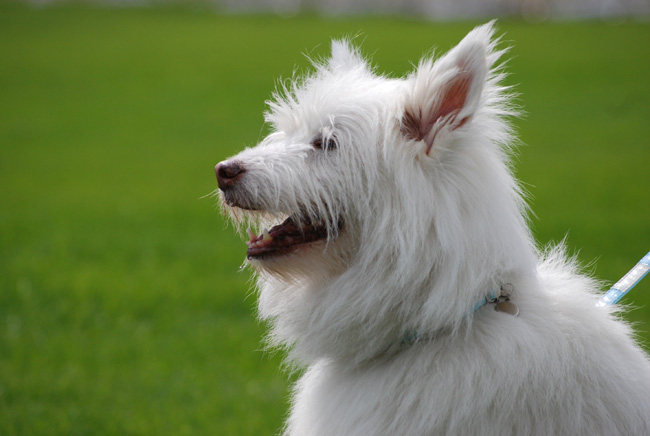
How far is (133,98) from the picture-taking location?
21.1 metres

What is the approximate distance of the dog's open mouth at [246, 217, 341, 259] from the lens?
305 cm

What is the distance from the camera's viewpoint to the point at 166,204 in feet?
36.9

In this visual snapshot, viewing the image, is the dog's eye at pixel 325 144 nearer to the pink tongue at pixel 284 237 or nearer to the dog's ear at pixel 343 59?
the pink tongue at pixel 284 237

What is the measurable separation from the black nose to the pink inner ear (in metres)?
0.71

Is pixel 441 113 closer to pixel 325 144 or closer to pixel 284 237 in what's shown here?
pixel 325 144

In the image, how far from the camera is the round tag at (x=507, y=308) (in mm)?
2828

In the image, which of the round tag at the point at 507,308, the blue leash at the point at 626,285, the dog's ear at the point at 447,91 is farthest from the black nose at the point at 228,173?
the blue leash at the point at 626,285

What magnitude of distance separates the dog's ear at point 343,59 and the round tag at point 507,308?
1309 mm

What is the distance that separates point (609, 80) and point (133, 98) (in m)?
14.2

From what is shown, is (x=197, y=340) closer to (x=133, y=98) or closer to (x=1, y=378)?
(x=1, y=378)

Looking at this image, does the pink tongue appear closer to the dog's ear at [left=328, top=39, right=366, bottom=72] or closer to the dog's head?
the dog's head

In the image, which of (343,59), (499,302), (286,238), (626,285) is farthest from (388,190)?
(626,285)

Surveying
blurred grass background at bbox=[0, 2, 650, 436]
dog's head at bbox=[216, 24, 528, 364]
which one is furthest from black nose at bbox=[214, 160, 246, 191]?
blurred grass background at bbox=[0, 2, 650, 436]

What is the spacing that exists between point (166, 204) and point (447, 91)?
29.4 ft
